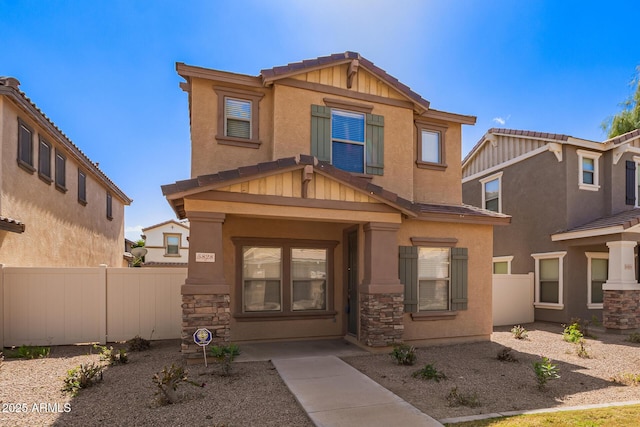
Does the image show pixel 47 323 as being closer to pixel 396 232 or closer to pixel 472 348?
pixel 396 232

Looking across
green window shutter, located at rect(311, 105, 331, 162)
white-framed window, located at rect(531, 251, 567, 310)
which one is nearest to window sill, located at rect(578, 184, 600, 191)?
white-framed window, located at rect(531, 251, 567, 310)

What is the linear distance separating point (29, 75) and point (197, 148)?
6.02m

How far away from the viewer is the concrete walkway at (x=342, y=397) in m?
4.72

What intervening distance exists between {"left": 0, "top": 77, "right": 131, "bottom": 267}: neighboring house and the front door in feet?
26.1

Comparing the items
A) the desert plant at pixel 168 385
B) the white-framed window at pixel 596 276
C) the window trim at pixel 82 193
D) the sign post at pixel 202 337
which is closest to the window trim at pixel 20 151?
the window trim at pixel 82 193

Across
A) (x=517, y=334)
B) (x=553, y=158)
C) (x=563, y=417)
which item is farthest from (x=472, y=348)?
(x=553, y=158)

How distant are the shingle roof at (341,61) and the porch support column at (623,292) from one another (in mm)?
7906

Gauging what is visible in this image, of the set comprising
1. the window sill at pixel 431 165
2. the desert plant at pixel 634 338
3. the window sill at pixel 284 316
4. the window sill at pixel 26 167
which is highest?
the window sill at pixel 431 165

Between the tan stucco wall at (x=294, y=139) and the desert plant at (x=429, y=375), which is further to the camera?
the tan stucco wall at (x=294, y=139)

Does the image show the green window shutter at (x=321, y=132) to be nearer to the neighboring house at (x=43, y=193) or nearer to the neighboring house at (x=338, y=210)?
the neighboring house at (x=338, y=210)

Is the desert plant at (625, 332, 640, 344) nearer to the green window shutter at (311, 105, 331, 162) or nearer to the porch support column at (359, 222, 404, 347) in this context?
the porch support column at (359, 222, 404, 347)

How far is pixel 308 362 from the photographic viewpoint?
24.0ft

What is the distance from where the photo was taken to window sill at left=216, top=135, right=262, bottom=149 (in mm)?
8644

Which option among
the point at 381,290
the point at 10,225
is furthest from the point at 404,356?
the point at 10,225
